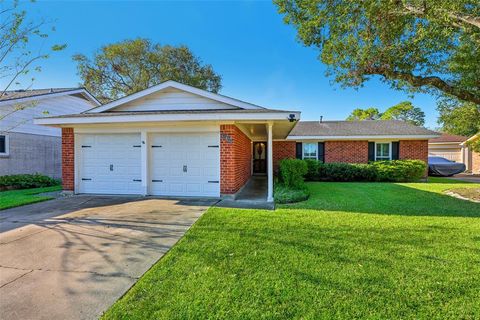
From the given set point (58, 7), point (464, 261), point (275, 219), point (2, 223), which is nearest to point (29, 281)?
point (2, 223)

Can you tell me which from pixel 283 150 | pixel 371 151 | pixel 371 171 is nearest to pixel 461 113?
pixel 371 151

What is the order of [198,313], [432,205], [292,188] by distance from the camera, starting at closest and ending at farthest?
[198,313]
[432,205]
[292,188]

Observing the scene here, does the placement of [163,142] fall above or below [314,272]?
above

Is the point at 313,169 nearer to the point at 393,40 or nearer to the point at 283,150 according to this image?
the point at 283,150

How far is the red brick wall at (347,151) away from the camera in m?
15.6

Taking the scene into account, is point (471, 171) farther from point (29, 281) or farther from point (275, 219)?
point (29, 281)

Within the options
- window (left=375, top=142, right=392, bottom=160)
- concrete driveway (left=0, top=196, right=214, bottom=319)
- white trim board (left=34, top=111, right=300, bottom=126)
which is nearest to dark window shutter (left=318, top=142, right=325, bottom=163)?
window (left=375, top=142, right=392, bottom=160)

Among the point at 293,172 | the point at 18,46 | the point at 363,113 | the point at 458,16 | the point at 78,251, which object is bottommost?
the point at 78,251

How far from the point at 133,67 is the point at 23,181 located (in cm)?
1655

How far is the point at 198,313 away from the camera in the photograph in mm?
2459

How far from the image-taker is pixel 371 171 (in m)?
14.2

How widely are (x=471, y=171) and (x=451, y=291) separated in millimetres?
26242

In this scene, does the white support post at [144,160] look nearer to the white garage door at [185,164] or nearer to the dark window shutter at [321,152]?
the white garage door at [185,164]

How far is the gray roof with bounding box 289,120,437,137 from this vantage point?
602 inches
